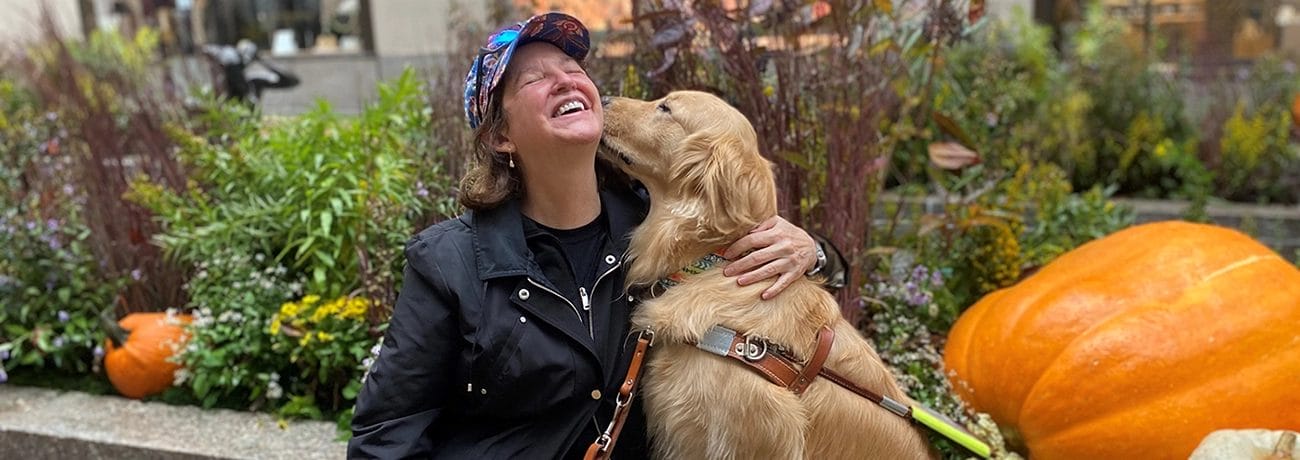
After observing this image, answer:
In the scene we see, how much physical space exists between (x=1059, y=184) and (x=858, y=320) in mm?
1474

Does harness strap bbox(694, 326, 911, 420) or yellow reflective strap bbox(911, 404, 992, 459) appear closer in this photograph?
harness strap bbox(694, 326, 911, 420)

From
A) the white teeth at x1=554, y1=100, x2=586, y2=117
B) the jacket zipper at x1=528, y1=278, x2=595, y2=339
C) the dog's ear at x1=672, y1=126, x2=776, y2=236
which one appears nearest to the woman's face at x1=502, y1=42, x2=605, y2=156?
the white teeth at x1=554, y1=100, x2=586, y2=117

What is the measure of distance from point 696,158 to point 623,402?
1.98 ft

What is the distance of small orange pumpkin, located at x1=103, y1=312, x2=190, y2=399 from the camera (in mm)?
3861

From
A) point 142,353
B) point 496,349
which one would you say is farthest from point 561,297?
point 142,353

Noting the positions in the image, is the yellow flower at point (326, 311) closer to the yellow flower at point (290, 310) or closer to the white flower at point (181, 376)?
the yellow flower at point (290, 310)

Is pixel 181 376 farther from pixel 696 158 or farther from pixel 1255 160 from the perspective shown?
pixel 1255 160

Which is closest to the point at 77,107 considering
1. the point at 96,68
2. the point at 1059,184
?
the point at 96,68

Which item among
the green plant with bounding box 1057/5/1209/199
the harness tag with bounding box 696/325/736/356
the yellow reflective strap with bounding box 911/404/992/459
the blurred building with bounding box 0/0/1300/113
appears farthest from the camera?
the blurred building with bounding box 0/0/1300/113

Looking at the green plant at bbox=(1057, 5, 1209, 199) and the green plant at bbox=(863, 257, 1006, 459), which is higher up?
the green plant at bbox=(1057, 5, 1209, 199)

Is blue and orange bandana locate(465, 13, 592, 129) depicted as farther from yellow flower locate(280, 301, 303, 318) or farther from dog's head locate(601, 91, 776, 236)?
yellow flower locate(280, 301, 303, 318)

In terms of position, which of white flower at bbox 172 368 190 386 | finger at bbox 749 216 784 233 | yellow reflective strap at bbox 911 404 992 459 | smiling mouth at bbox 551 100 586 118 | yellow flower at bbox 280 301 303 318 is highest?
smiling mouth at bbox 551 100 586 118

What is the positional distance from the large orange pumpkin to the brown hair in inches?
70.6

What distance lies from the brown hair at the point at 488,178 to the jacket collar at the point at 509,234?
3cm
